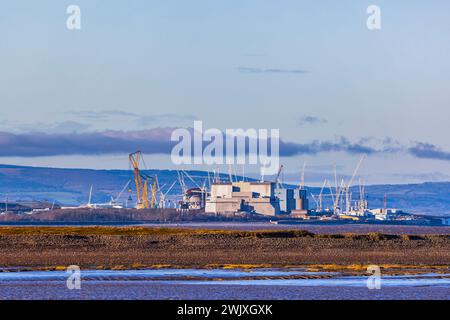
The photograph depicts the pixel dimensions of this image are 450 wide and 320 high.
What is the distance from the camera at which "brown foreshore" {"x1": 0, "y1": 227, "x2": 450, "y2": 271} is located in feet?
245

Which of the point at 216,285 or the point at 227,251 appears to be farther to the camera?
the point at 227,251

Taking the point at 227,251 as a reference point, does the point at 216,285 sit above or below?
below

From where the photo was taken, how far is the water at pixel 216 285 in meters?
51.0

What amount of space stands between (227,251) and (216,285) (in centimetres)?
3205

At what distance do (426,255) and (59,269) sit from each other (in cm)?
3072

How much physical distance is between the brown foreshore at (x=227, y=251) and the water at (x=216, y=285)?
6.82m

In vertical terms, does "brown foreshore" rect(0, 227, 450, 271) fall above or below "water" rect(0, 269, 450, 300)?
above

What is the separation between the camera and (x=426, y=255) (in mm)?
87750

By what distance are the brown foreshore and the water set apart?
6824mm

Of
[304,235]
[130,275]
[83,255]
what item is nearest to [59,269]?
[130,275]

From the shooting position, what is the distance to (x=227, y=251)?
88.5 meters

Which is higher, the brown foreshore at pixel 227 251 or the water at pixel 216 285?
the brown foreshore at pixel 227 251

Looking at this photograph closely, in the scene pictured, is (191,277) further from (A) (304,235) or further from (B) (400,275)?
(A) (304,235)

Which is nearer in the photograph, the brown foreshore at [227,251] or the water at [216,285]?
the water at [216,285]
